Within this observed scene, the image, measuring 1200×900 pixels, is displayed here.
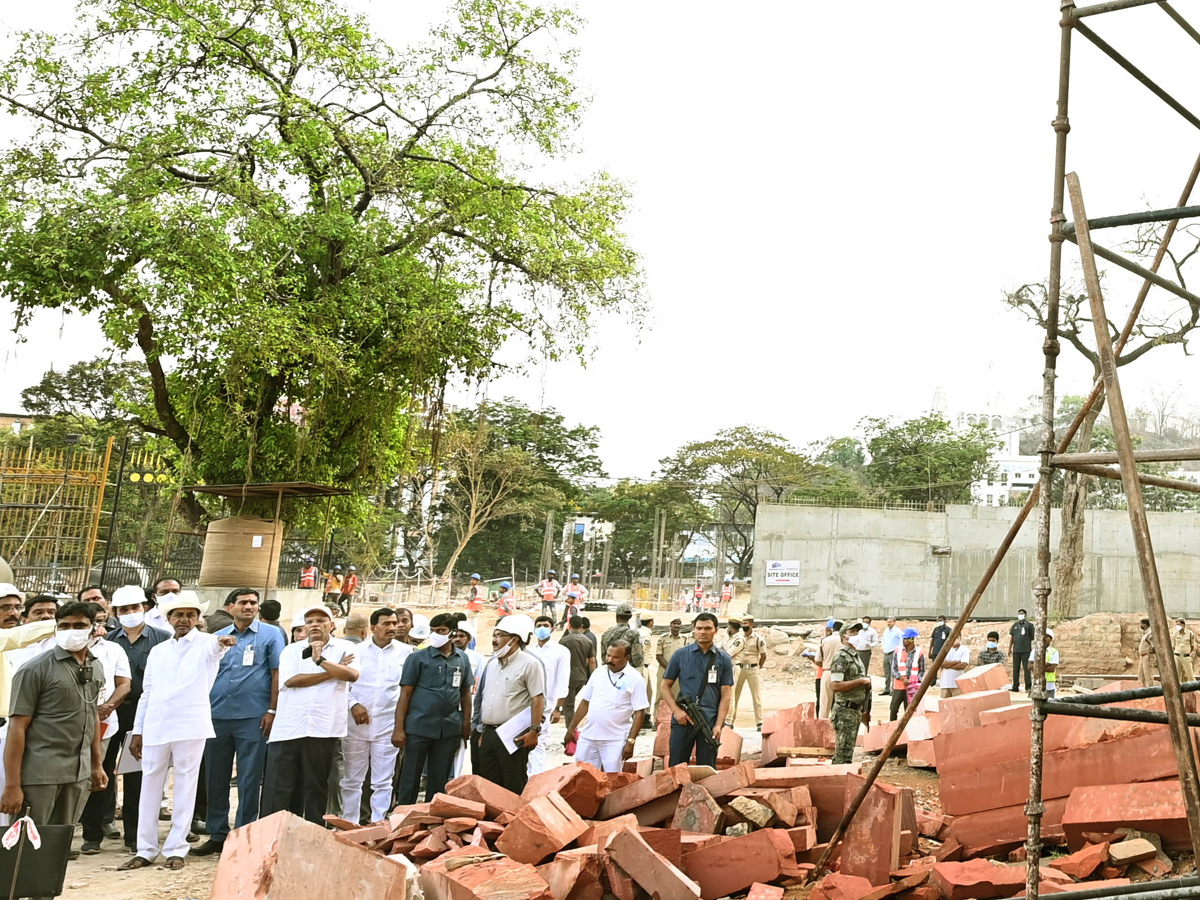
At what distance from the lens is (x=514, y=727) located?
294 inches

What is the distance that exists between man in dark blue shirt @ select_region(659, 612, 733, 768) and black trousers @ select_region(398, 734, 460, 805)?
67.3 inches

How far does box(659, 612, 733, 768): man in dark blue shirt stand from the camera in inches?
315

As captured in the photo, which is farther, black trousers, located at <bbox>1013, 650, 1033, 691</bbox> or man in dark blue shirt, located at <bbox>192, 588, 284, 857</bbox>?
black trousers, located at <bbox>1013, 650, 1033, 691</bbox>

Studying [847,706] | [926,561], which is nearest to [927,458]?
[926,561]

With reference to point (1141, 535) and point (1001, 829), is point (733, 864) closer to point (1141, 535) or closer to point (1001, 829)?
point (1001, 829)

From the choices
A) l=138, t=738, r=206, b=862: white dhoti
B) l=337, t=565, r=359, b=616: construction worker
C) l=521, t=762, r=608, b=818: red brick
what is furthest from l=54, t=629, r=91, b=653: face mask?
l=337, t=565, r=359, b=616: construction worker

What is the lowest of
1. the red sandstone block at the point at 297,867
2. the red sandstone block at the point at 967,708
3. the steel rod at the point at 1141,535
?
the red sandstone block at the point at 297,867

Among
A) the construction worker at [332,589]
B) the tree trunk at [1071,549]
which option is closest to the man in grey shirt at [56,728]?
the construction worker at [332,589]

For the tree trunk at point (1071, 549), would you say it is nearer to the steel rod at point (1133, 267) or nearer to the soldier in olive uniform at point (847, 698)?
the soldier in olive uniform at point (847, 698)

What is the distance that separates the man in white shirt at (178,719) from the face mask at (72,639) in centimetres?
98

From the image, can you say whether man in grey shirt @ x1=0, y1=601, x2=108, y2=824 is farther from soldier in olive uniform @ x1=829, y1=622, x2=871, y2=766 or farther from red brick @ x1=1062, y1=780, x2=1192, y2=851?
soldier in olive uniform @ x1=829, y1=622, x2=871, y2=766

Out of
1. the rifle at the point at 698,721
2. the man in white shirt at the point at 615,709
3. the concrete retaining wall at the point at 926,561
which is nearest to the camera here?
the rifle at the point at 698,721

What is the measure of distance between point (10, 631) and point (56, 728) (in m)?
1.71

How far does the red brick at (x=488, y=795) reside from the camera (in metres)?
6.07
